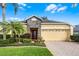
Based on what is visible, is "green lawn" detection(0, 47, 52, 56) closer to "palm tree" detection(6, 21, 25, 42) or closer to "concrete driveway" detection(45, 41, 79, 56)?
"concrete driveway" detection(45, 41, 79, 56)

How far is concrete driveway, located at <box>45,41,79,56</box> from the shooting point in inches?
849

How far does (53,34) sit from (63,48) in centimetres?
50

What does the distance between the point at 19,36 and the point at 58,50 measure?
3.86ft

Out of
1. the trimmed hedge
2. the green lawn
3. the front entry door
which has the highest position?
the front entry door

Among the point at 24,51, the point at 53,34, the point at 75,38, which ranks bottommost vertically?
the point at 24,51

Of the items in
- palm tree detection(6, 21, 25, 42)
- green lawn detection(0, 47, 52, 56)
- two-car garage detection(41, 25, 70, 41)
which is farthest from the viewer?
two-car garage detection(41, 25, 70, 41)

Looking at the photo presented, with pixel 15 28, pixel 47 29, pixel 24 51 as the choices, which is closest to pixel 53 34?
pixel 47 29

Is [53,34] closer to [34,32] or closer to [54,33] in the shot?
[54,33]

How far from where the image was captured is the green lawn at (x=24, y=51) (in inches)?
846

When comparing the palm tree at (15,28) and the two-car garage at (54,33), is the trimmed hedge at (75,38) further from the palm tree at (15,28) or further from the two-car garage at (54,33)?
the palm tree at (15,28)

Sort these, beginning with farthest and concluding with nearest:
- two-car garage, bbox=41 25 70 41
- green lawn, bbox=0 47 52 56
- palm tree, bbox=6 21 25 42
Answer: two-car garage, bbox=41 25 70 41 → palm tree, bbox=6 21 25 42 → green lawn, bbox=0 47 52 56

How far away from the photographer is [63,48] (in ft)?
71.2

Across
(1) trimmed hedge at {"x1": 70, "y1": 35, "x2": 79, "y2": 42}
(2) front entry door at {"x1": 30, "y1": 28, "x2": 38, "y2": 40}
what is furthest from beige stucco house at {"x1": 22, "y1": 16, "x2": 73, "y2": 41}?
(1) trimmed hedge at {"x1": 70, "y1": 35, "x2": 79, "y2": 42}

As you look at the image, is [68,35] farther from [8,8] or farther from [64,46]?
[8,8]
